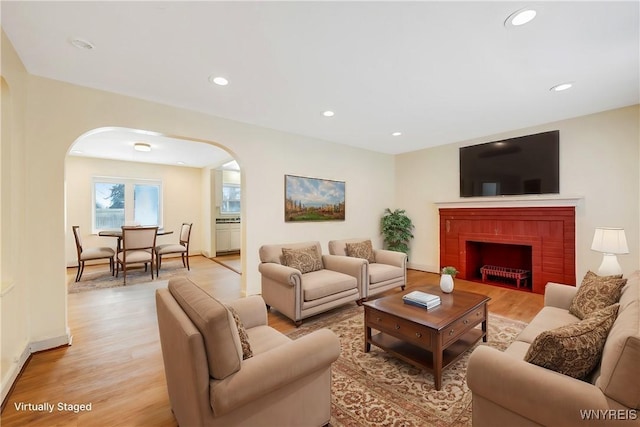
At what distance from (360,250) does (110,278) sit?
181 inches

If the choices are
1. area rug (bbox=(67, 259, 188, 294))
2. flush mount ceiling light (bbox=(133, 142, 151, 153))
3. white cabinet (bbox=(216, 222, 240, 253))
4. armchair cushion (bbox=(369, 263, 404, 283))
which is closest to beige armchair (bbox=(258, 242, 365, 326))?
armchair cushion (bbox=(369, 263, 404, 283))

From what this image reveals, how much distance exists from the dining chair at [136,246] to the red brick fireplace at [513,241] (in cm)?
554

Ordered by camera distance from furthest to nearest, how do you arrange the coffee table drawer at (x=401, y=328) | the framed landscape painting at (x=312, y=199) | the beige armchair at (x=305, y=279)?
1. the framed landscape painting at (x=312, y=199)
2. the beige armchair at (x=305, y=279)
3. the coffee table drawer at (x=401, y=328)

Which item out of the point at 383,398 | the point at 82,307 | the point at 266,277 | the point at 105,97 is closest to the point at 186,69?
the point at 105,97

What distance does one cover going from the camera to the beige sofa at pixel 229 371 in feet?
3.79

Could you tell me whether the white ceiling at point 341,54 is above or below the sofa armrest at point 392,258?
above

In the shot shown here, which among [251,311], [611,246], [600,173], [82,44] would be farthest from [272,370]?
[600,173]

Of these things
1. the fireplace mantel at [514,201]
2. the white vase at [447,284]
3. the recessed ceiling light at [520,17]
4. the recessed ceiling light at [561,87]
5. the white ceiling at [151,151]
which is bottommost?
the white vase at [447,284]

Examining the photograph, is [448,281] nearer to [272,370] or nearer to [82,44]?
[272,370]

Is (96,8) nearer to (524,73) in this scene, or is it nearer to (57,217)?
(57,217)

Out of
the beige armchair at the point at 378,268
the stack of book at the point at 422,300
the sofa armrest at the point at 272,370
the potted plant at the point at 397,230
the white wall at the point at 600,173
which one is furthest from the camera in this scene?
the potted plant at the point at 397,230

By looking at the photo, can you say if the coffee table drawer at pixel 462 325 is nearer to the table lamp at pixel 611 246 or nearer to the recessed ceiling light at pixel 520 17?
the table lamp at pixel 611 246

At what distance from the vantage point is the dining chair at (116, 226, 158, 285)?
4.73 m

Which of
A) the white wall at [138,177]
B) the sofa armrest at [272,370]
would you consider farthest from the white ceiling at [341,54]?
the white wall at [138,177]
